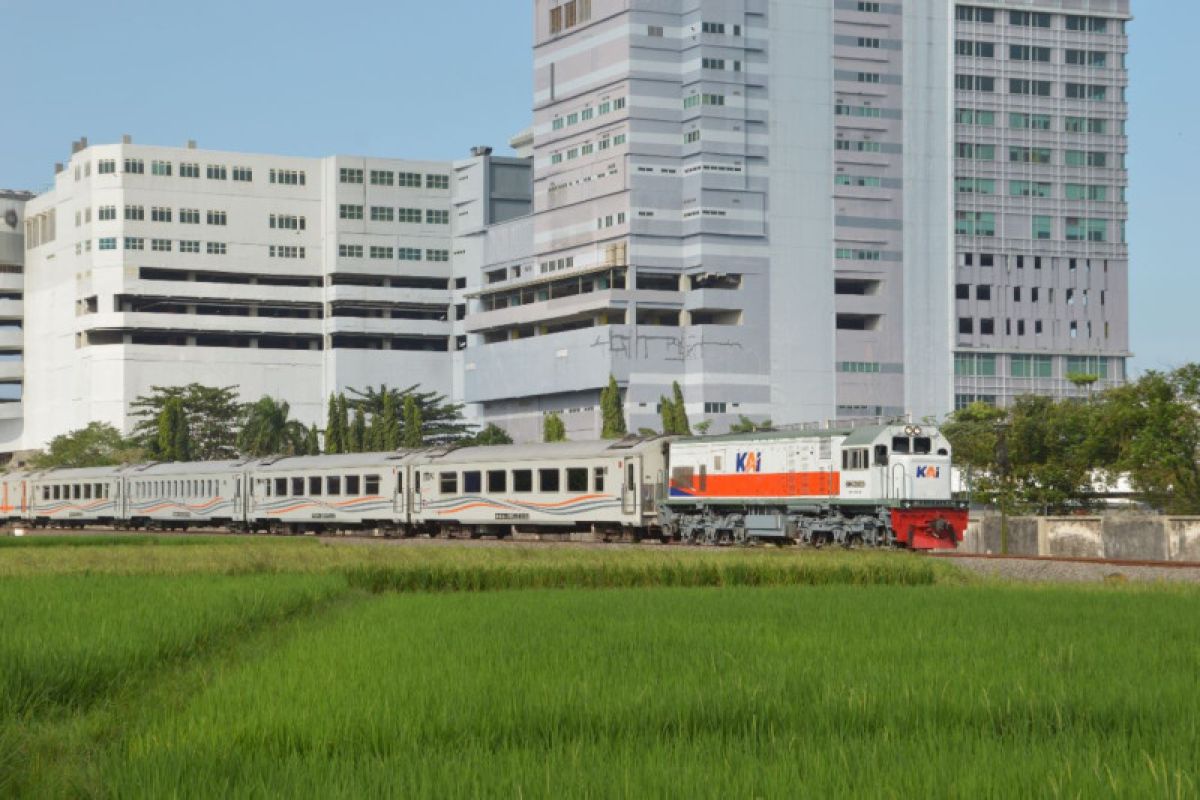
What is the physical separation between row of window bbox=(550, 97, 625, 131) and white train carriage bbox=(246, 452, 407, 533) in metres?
76.3

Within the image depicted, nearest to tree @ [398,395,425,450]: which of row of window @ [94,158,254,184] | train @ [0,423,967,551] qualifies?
row of window @ [94,158,254,184]

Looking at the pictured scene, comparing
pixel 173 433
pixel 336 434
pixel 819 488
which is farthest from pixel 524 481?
pixel 173 433

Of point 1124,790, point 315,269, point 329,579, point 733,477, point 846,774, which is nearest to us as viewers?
point 1124,790

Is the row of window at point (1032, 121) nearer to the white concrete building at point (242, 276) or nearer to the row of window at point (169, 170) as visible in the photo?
the white concrete building at point (242, 276)

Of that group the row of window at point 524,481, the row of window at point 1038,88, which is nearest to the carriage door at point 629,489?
the row of window at point 524,481

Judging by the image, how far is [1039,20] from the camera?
161 meters

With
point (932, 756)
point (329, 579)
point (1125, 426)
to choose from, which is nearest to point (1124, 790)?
point (932, 756)

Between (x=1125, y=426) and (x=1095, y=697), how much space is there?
57875 millimetres

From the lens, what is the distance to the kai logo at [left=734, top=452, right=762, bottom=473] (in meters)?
55.3

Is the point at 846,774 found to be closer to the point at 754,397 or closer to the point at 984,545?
the point at 984,545

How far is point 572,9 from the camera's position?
160 m

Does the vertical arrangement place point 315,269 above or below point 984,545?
above

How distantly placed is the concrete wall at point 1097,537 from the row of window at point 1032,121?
106 m

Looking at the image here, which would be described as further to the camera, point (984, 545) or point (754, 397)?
point (754, 397)
